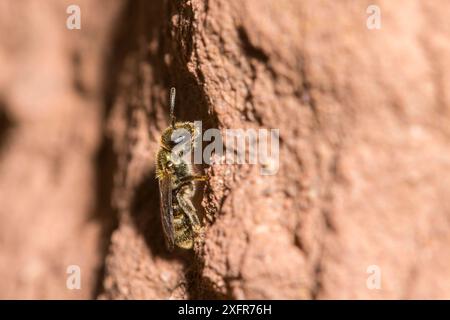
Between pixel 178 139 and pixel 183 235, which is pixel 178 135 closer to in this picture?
pixel 178 139

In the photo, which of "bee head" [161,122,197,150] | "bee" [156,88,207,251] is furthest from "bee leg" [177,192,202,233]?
"bee head" [161,122,197,150]

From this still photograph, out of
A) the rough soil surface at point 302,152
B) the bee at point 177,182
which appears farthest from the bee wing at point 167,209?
the rough soil surface at point 302,152

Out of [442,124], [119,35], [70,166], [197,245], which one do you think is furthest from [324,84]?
[70,166]

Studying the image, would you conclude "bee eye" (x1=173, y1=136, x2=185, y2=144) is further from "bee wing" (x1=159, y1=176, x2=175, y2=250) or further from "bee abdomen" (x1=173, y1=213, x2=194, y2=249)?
"bee abdomen" (x1=173, y1=213, x2=194, y2=249)

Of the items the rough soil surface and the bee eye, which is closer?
the rough soil surface

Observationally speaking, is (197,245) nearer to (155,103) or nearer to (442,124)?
(155,103)

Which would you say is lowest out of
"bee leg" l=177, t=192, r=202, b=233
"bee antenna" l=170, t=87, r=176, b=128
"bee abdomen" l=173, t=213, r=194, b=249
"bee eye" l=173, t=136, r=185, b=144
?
"bee abdomen" l=173, t=213, r=194, b=249

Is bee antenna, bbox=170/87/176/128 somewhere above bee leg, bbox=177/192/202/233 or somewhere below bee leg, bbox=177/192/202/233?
above

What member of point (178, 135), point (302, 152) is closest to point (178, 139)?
point (178, 135)
